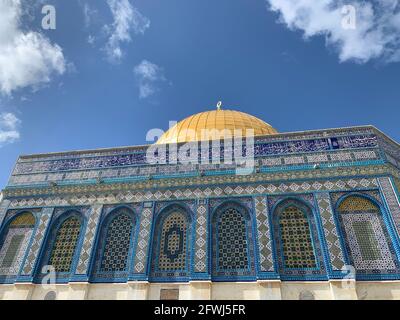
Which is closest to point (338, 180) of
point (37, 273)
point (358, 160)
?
point (358, 160)

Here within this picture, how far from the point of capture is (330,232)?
837 centimetres

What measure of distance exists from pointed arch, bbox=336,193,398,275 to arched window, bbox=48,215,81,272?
7.51 m

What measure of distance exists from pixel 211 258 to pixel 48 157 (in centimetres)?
697

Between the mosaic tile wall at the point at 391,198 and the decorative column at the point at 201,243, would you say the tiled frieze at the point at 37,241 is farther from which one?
the mosaic tile wall at the point at 391,198

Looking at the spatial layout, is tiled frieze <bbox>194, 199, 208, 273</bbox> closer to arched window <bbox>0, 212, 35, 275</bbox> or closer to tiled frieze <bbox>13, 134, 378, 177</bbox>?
tiled frieze <bbox>13, 134, 378, 177</bbox>

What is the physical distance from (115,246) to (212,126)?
5880mm

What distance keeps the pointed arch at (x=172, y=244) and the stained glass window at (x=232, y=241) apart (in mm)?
867

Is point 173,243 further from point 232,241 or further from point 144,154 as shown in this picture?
point 144,154

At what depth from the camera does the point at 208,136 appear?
12.4m

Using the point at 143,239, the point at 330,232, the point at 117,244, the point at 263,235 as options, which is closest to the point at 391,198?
the point at 330,232

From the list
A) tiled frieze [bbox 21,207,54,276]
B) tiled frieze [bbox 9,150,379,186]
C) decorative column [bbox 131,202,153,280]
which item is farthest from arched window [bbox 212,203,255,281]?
tiled frieze [bbox 21,207,54,276]

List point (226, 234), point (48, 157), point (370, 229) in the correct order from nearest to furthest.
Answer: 1. point (370, 229)
2. point (226, 234)
3. point (48, 157)

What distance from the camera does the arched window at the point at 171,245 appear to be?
342 inches
